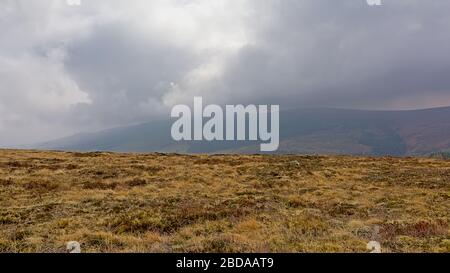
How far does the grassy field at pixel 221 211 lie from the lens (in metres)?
14.6

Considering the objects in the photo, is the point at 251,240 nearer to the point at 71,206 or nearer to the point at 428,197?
the point at 71,206

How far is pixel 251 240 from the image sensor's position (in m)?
14.4

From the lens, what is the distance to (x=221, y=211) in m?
20.5

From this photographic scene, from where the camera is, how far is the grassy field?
576 inches

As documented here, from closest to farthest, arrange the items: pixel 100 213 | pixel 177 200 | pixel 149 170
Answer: pixel 100 213
pixel 177 200
pixel 149 170

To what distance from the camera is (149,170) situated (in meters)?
41.9

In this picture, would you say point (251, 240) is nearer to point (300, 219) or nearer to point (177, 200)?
point (300, 219)
